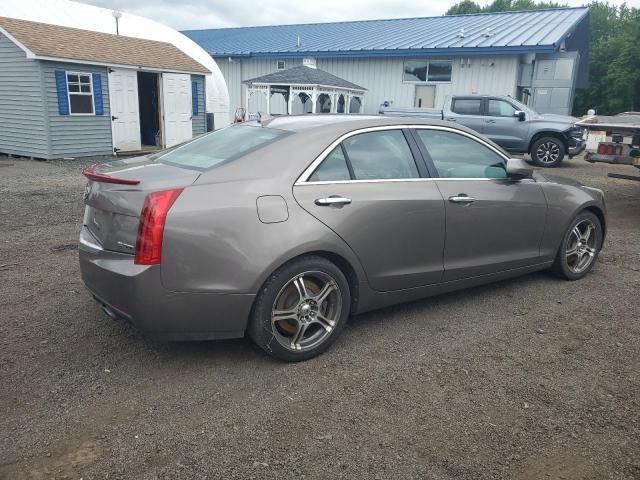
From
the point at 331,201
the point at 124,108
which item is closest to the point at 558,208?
the point at 331,201

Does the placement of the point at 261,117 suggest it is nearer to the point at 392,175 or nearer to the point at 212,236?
the point at 392,175

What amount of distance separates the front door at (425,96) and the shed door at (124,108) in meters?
11.9

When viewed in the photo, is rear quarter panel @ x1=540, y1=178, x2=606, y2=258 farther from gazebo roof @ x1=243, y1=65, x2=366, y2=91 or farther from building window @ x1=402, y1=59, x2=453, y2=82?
building window @ x1=402, y1=59, x2=453, y2=82

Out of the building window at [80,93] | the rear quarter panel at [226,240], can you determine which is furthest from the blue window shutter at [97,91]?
the rear quarter panel at [226,240]

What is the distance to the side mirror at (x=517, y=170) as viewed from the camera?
14.5 feet

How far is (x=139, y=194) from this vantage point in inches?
121

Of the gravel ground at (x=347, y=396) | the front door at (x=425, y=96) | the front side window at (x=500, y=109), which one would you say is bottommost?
the gravel ground at (x=347, y=396)

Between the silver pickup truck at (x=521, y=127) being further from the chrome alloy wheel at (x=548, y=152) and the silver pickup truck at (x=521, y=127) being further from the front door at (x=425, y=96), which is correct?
the front door at (x=425, y=96)

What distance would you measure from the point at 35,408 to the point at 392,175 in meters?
2.66

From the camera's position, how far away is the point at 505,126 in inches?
583

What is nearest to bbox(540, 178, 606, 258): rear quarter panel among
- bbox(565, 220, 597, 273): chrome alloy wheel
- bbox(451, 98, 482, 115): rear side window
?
A: bbox(565, 220, 597, 273): chrome alloy wheel

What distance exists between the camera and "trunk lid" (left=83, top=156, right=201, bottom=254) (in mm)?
3059

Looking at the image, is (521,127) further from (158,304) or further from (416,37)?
(158,304)

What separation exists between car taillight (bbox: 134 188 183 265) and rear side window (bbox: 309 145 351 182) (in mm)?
965
